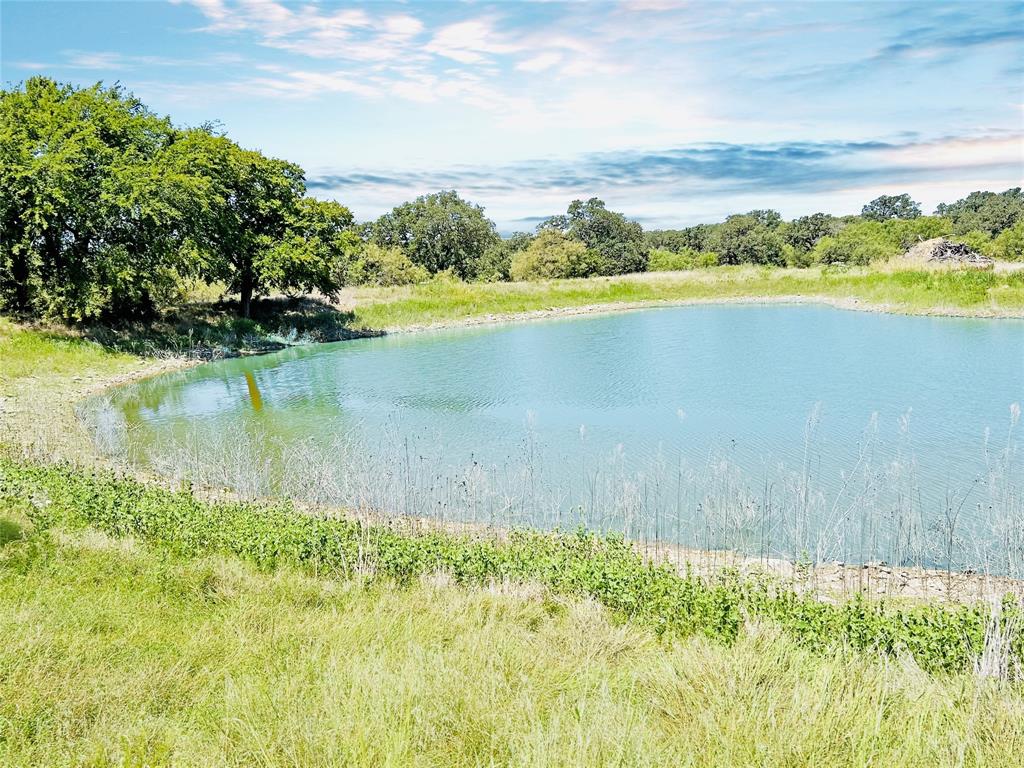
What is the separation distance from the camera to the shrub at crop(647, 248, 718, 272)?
90312 mm

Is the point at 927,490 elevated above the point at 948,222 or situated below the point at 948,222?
below

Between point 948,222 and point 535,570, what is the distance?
10487 centimetres

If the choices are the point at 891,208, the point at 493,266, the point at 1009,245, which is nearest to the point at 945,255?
the point at 1009,245

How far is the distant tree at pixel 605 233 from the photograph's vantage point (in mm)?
87363

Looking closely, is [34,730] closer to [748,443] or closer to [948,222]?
[748,443]

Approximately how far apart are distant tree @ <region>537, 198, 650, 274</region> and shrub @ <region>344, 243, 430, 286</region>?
89.4 feet

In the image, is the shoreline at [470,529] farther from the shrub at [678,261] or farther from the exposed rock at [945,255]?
the shrub at [678,261]

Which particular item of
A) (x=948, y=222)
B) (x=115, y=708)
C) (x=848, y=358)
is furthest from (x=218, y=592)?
(x=948, y=222)

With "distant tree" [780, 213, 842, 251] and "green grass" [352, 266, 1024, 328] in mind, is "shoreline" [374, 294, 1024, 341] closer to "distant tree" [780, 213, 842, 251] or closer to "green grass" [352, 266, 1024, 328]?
"green grass" [352, 266, 1024, 328]

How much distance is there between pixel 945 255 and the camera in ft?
166

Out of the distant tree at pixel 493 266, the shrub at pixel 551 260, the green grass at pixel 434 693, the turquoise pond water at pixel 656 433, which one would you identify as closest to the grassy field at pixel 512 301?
the turquoise pond water at pixel 656 433

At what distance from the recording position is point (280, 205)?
36438 mm

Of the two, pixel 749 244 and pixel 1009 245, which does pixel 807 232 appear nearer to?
pixel 749 244

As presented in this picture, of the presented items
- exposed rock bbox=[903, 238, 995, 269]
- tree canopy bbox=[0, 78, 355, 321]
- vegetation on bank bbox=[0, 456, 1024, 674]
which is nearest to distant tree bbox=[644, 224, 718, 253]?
exposed rock bbox=[903, 238, 995, 269]
